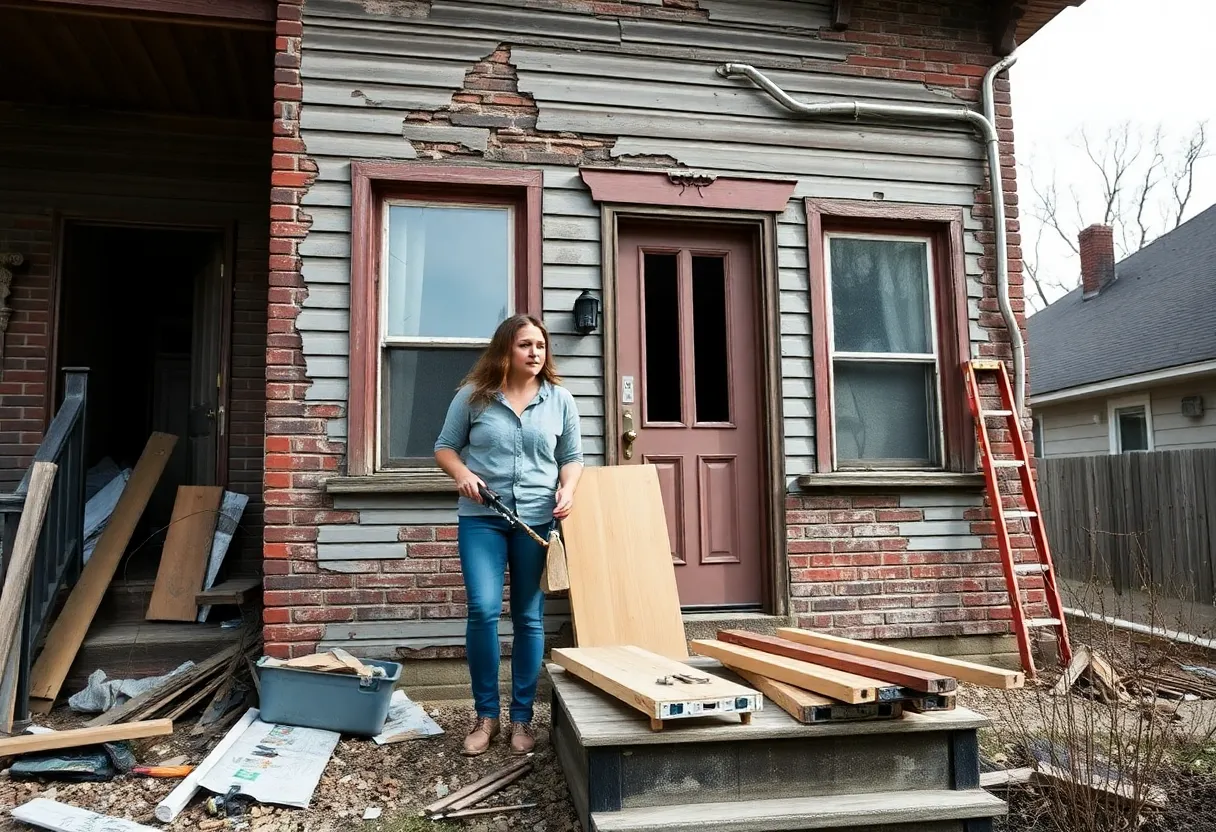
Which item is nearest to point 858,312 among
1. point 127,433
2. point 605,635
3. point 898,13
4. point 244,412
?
point 898,13

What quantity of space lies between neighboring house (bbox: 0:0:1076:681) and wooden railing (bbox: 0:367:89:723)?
34.6 inches

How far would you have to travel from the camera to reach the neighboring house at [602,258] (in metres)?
4.10

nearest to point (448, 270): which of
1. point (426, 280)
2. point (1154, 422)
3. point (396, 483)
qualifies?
point (426, 280)

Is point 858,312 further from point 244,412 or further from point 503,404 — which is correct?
point 244,412

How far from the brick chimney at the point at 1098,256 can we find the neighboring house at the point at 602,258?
11.0 m

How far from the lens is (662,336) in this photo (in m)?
4.61

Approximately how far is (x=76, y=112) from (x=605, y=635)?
478 cm

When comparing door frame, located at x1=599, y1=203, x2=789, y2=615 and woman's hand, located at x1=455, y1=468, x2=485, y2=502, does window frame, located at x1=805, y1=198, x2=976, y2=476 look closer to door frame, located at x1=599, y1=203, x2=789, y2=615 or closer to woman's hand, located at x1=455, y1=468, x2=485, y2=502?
door frame, located at x1=599, y1=203, x2=789, y2=615

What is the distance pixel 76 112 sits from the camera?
5.19m

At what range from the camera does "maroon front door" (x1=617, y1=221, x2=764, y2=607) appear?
4.46m

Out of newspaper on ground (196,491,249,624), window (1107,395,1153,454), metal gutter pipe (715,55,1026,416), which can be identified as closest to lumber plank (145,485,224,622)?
newspaper on ground (196,491,249,624)

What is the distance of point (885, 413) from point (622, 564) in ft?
6.51

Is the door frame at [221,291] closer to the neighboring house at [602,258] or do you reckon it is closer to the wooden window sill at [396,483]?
the neighboring house at [602,258]

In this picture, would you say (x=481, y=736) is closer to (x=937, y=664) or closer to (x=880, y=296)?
(x=937, y=664)
